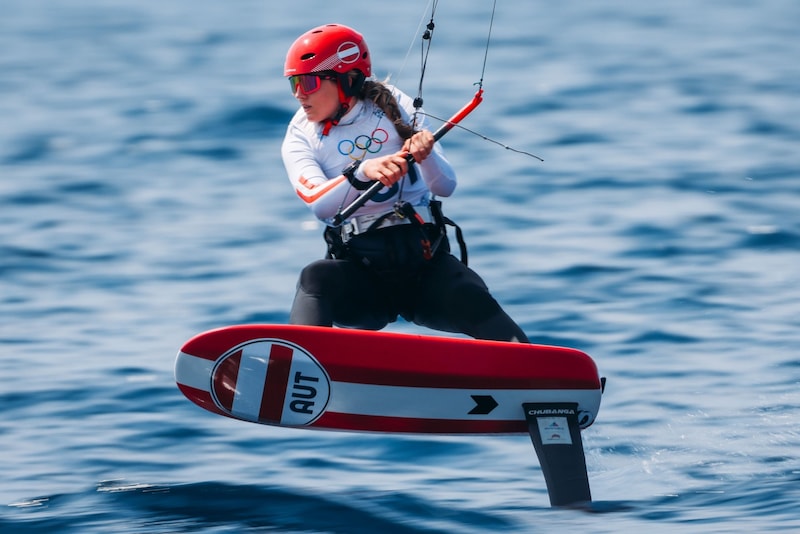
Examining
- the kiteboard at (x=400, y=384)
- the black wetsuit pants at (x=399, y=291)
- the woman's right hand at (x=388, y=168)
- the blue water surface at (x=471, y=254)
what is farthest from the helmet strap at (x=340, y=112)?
the blue water surface at (x=471, y=254)

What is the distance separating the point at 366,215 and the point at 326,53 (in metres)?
0.73

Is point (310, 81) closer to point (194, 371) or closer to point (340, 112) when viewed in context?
point (340, 112)

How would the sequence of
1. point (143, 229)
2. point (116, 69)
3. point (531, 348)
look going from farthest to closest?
point (116, 69), point (143, 229), point (531, 348)

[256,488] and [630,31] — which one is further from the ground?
[630,31]

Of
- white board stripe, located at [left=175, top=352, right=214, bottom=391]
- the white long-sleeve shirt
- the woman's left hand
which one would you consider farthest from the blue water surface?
the woman's left hand

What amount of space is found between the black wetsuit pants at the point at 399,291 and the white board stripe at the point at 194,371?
429 mm

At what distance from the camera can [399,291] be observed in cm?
620

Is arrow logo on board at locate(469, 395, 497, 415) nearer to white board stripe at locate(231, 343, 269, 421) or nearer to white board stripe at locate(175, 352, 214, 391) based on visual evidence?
white board stripe at locate(231, 343, 269, 421)

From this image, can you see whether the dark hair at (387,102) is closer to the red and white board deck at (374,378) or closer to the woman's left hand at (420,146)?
the woman's left hand at (420,146)

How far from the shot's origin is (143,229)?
13719mm

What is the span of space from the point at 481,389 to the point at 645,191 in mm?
8257

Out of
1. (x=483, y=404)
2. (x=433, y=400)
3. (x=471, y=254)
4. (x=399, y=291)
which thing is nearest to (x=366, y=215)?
(x=399, y=291)

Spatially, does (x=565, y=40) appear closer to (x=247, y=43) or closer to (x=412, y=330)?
(x=247, y=43)

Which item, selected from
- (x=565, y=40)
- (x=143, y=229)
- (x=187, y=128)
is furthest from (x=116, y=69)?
(x=143, y=229)
